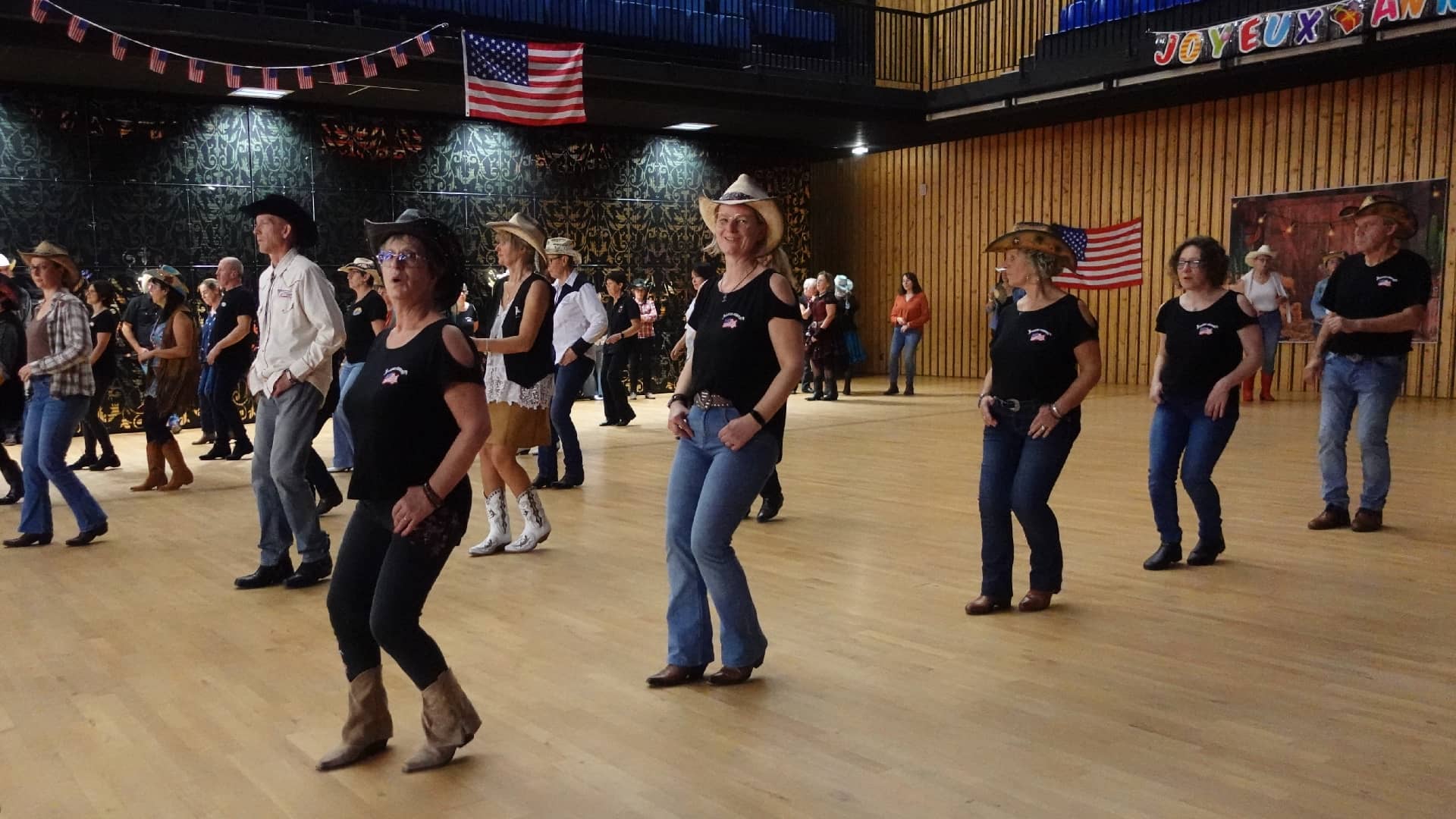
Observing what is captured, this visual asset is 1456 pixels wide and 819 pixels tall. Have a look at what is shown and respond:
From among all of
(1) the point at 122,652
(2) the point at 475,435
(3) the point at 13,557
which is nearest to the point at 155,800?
(2) the point at 475,435

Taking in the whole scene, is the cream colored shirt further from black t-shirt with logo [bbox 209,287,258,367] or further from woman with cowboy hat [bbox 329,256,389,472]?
black t-shirt with logo [bbox 209,287,258,367]

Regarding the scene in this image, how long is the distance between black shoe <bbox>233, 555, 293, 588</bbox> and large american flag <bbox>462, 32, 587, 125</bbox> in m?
6.98

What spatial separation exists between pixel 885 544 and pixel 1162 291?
1069 centimetres

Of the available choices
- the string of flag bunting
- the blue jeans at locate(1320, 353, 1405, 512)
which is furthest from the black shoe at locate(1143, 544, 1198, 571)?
the string of flag bunting

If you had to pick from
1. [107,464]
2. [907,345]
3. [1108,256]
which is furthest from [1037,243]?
[1108,256]

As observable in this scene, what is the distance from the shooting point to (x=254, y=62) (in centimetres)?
1113

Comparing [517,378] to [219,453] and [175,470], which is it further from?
[219,453]

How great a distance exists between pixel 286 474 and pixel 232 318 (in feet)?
11.9

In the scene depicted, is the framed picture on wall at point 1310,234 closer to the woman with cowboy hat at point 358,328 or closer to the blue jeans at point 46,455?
the woman with cowboy hat at point 358,328

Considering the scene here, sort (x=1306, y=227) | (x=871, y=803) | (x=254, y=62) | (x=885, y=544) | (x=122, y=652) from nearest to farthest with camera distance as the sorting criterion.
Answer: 1. (x=871, y=803)
2. (x=122, y=652)
3. (x=885, y=544)
4. (x=254, y=62)
5. (x=1306, y=227)

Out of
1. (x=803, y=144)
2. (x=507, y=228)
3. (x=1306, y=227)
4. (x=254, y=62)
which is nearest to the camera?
(x=507, y=228)

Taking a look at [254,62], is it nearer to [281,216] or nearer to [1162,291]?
[281,216]

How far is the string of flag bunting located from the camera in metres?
8.98

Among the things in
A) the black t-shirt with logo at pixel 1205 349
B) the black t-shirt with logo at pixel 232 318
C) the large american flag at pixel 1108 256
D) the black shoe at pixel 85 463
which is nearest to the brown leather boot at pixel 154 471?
the black t-shirt with logo at pixel 232 318
